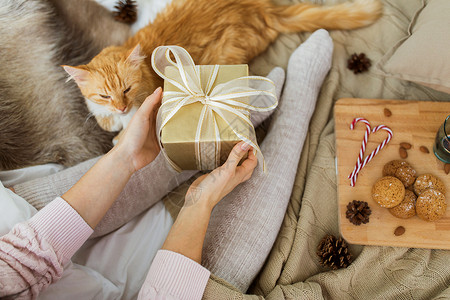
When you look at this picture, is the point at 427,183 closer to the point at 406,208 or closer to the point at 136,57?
the point at 406,208

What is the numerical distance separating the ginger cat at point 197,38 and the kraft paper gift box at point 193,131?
298 mm

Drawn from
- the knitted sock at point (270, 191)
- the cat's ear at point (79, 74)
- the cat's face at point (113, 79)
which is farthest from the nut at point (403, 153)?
the cat's ear at point (79, 74)

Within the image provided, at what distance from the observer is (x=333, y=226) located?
3.18 feet

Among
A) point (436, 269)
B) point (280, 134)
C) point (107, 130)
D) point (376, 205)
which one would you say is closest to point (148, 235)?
point (107, 130)

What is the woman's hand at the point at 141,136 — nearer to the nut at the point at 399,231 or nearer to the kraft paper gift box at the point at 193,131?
the kraft paper gift box at the point at 193,131

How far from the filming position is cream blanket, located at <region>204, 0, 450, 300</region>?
32.6 inches

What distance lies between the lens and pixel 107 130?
43.1 inches

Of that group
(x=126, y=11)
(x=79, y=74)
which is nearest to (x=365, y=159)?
(x=79, y=74)

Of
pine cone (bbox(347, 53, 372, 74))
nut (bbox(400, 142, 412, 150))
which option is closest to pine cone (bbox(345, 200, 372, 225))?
nut (bbox(400, 142, 412, 150))

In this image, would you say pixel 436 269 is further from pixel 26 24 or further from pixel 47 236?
pixel 26 24

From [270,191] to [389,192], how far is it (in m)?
0.32

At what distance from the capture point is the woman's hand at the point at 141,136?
0.78 meters

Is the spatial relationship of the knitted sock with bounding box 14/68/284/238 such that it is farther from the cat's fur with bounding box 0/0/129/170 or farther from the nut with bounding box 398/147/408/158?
the nut with bounding box 398/147/408/158

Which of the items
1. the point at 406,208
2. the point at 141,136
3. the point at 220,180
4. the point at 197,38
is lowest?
the point at 406,208
